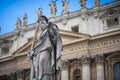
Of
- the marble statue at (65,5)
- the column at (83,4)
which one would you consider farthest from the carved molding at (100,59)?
the marble statue at (65,5)

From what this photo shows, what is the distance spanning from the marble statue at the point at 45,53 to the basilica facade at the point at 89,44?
48.1ft

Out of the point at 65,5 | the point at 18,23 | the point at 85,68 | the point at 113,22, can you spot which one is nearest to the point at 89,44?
the point at 85,68

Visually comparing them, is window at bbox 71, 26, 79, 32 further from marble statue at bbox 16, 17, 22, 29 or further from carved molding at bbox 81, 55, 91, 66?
marble statue at bbox 16, 17, 22, 29

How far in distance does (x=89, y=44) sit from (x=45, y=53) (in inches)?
706

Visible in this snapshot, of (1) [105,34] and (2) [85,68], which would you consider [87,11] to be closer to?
(1) [105,34]

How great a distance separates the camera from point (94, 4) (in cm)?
2603

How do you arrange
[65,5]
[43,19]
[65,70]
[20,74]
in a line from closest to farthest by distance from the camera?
[43,19], [65,70], [65,5], [20,74]

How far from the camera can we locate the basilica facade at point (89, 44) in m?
23.7

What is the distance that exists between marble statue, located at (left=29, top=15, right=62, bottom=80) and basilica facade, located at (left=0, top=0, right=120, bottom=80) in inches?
577

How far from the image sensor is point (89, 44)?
2495 cm

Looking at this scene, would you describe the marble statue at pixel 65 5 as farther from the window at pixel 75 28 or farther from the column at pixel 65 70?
the column at pixel 65 70

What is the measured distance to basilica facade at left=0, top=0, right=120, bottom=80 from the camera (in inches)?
933

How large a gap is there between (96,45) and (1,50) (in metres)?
14.3

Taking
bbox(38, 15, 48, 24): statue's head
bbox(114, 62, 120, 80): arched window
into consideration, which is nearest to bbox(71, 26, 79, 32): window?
bbox(114, 62, 120, 80): arched window
